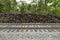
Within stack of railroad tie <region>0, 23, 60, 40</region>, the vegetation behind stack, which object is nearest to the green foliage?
the vegetation behind stack

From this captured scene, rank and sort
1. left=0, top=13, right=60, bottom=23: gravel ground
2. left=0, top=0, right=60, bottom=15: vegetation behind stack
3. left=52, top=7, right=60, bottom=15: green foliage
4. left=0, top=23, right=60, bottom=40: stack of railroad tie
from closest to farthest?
left=0, top=23, right=60, bottom=40: stack of railroad tie, left=0, top=13, right=60, bottom=23: gravel ground, left=52, top=7, right=60, bottom=15: green foliage, left=0, top=0, right=60, bottom=15: vegetation behind stack

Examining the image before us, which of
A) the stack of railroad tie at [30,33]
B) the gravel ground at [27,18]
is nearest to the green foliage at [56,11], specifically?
the gravel ground at [27,18]

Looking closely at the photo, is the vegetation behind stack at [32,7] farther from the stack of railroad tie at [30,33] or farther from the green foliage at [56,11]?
the stack of railroad tie at [30,33]

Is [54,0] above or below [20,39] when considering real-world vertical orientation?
above

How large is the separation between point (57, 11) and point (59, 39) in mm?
6057

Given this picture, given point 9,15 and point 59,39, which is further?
point 9,15

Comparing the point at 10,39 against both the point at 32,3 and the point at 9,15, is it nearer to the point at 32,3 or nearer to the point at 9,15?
the point at 9,15

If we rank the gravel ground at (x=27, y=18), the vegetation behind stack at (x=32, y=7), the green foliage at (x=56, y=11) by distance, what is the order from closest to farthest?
1. the gravel ground at (x=27, y=18)
2. the green foliage at (x=56, y=11)
3. the vegetation behind stack at (x=32, y=7)

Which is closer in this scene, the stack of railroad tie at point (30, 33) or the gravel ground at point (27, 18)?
the stack of railroad tie at point (30, 33)

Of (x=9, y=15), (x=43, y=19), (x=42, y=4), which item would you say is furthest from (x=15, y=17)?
(x=42, y=4)

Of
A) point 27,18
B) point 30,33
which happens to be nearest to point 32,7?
point 27,18

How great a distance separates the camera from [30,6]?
37.4ft

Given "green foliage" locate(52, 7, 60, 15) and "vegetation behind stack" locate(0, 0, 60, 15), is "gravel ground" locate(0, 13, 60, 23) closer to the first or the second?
"green foliage" locate(52, 7, 60, 15)

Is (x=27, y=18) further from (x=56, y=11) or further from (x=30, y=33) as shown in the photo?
(x=30, y=33)
